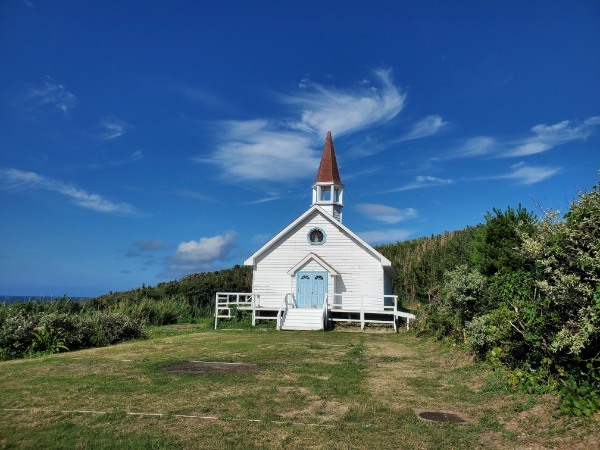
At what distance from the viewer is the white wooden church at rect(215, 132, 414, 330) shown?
25734 millimetres

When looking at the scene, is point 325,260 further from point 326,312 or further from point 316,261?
point 326,312

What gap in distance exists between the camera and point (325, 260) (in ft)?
86.9

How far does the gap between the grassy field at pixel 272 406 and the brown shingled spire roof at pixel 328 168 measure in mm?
17512

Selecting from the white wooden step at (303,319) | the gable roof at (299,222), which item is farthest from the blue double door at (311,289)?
the gable roof at (299,222)

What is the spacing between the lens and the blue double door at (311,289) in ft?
84.8

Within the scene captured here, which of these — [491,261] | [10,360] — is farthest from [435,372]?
[10,360]

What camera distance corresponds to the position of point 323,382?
9.87m

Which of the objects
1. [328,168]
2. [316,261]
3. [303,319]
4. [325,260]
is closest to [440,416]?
[303,319]

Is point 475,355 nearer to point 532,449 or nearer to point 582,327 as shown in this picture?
point 582,327

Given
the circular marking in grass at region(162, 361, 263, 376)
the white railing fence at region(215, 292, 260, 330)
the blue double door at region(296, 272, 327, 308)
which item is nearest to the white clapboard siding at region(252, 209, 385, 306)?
the blue double door at region(296, 272, 327, 308)

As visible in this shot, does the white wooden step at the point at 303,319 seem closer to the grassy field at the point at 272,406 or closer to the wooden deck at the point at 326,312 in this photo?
the wooden deck at the point at 326,312

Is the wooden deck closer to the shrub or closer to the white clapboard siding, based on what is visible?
the white clapboard siding

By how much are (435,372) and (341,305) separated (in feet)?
45.3

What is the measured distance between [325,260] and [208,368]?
15632mm
